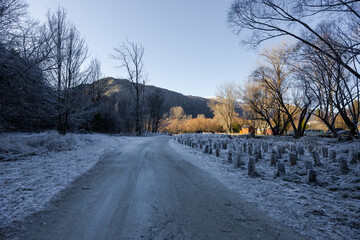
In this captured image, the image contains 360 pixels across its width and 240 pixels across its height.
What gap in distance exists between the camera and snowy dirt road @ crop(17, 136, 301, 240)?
223cm

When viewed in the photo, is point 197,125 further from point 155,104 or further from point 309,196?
point 309,196

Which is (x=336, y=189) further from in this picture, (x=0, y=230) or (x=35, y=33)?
(x=35, y=33)

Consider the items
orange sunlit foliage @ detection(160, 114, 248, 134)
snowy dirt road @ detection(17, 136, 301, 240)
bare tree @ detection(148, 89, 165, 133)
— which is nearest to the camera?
snowy dirt road @ detection(17, 136, 301, 240)

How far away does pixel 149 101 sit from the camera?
42.0 meters

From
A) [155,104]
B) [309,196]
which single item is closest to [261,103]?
[309,196]

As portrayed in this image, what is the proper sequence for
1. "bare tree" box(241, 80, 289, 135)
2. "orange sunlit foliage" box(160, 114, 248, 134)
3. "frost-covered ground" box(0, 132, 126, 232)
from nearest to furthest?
"frost-covered ground" box(0, 132, 126, 232), "bare tree" box(241, 80, 289, 135), "orange sunlit foliage" box(160, 114, 248, 134)

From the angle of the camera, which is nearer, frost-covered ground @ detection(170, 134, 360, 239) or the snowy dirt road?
the snowy dirt road

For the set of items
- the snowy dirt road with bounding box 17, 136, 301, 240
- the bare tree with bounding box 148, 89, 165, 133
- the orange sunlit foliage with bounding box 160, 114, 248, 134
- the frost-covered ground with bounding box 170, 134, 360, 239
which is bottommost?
the snowy dirt road with bounding box 17, 136, 301, 240

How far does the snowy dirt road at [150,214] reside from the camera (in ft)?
7.33

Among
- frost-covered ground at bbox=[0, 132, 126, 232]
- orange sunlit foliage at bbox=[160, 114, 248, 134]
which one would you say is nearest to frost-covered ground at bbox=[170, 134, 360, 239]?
frost-covered ground at bbox=[0, 132, 126, 232]

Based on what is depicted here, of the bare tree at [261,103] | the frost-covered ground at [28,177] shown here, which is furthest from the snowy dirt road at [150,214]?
the bare tree at [261,103]

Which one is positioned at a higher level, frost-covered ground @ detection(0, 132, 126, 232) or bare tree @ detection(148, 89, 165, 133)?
bare tree @ detection(148, 89, 165, 133)

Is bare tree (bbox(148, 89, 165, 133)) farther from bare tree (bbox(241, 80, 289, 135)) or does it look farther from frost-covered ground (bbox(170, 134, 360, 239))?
frost-covered ground (bbox(170, 134, 360, 239))

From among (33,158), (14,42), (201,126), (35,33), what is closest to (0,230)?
(33,158)
